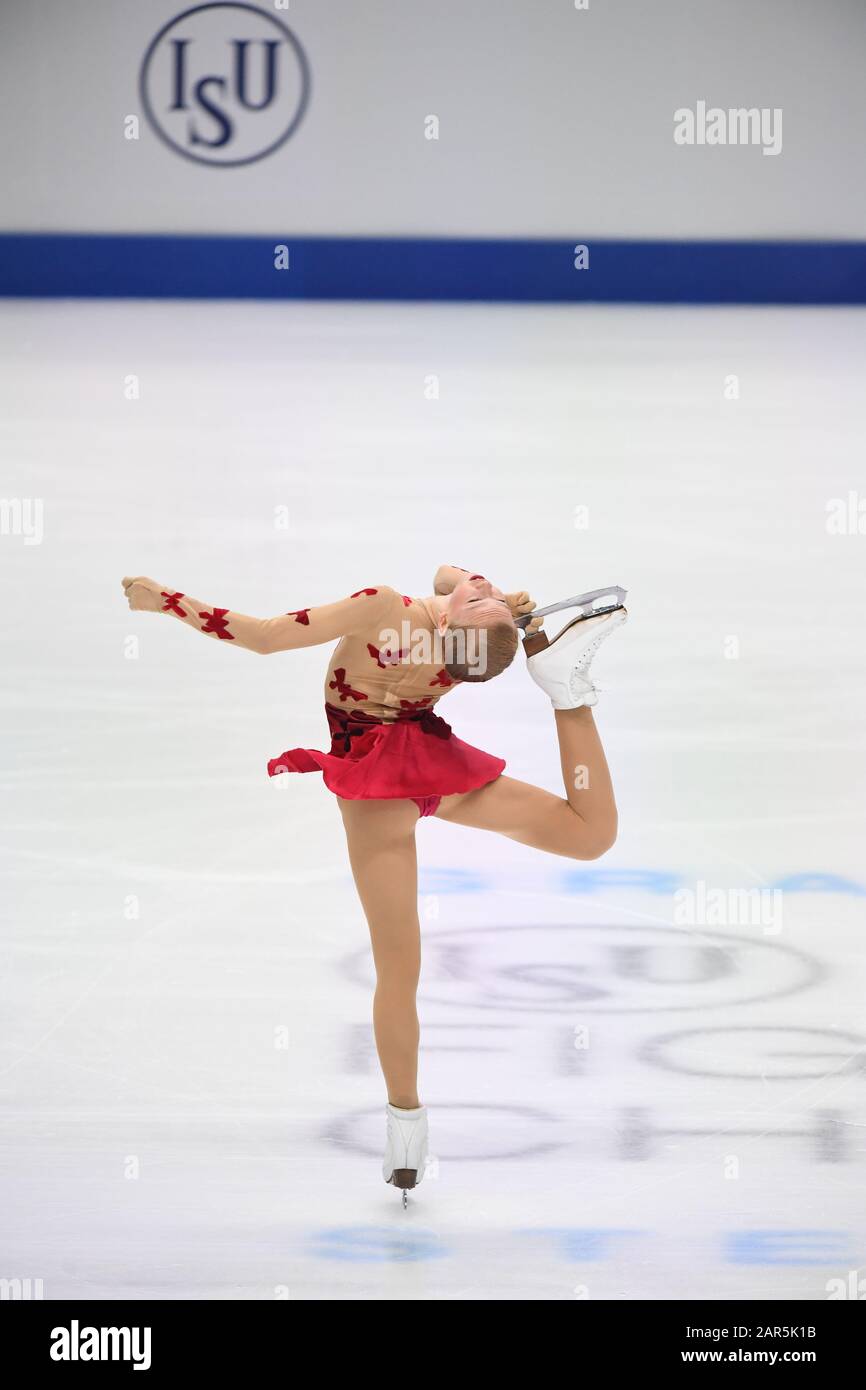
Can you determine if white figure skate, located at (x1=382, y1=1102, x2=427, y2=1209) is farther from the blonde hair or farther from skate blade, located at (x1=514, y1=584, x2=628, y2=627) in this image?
skate blade, located at (x1=514, y1=584, x2=628, y2=627)

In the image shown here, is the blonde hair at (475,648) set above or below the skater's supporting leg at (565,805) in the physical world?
above

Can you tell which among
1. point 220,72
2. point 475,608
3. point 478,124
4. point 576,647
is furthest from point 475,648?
point 220,72

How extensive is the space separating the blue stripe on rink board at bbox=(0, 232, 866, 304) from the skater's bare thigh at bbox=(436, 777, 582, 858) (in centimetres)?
900

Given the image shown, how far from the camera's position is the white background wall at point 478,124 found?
36.4 ft

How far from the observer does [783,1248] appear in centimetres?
268

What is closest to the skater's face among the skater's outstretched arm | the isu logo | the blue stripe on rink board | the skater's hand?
the skater's outstretched arm

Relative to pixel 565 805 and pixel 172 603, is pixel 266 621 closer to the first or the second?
pixel 172 603

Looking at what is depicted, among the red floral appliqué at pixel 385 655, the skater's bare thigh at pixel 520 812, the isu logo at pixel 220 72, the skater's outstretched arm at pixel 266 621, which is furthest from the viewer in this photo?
the isu logo at pixel 220 72

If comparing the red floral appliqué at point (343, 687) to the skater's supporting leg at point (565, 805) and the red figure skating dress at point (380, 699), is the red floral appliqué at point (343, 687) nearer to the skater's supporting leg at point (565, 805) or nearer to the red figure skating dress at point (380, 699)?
the red figure skating dress at point (380, 699)

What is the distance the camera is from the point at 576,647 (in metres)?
2.82

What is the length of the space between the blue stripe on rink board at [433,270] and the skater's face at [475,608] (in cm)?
900

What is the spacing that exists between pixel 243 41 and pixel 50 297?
7.18ft

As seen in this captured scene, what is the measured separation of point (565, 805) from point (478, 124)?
9.35 metres

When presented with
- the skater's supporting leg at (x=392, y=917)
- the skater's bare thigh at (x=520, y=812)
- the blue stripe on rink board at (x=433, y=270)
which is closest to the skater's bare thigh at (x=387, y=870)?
the skater's supporting leg at (x=392, y=917)
